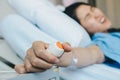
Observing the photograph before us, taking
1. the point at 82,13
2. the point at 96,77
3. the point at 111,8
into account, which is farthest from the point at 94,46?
the point at 111,8

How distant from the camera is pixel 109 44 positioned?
3.96 feet

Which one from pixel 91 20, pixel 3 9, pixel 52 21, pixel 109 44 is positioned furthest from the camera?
pixel 3 9

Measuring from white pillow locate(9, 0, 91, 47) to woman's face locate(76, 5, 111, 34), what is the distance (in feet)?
0.40

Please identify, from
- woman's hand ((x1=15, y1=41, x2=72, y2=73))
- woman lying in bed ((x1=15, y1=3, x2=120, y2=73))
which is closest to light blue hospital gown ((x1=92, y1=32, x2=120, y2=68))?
woman lying in bed ((x1=15, y1=3, x2=120, y2=73))

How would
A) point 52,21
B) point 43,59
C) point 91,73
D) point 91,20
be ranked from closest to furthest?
1. point 43,59
2. point 91,73
3. point 52,21
4. point 91,20

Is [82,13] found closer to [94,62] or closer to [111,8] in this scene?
[94,62]

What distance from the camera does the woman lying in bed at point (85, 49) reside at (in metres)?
0.79

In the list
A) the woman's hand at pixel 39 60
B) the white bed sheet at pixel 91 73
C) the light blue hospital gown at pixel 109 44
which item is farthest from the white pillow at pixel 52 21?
the woman's hand at pixel 39 60

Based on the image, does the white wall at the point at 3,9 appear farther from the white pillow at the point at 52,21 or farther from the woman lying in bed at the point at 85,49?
the woman lying in bed at the point at 85,49

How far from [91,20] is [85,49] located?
0.42 meters

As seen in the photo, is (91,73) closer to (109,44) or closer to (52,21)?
(109,44)

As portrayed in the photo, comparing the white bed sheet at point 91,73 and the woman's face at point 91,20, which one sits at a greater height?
the woman's face at point 91,20

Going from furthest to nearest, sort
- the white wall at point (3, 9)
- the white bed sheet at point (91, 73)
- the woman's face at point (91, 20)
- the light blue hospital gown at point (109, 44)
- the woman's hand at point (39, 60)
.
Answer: the white wall at point (3, 9), the woman's face at point (91, 20), the light blue hospital gown at point (109, 44), the white bed sheet at point (91, 73), the woman's hand at point (39, 60)

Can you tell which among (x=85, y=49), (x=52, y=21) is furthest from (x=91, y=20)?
(x=85, y=49)
